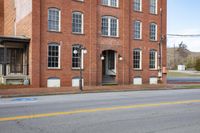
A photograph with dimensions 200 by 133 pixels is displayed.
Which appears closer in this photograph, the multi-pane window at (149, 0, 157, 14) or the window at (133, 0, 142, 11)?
the window at (133, 0, 142, 11)

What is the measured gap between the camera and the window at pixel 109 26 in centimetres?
3009

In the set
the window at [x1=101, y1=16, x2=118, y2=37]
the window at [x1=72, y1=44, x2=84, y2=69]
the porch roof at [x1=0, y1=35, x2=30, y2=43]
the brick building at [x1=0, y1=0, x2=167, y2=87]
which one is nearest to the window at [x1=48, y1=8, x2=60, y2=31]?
the brick building at [x1=0, y1=0, x2=167, y2=87]

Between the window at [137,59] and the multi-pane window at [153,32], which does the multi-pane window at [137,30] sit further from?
the multi-pane window at [153,32]

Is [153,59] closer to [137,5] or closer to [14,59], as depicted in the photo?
[137,5]

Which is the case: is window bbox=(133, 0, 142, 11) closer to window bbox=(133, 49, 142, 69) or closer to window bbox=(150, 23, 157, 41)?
window bbox=(150, 23, 157, 41)

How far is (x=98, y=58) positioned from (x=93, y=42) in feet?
5.52

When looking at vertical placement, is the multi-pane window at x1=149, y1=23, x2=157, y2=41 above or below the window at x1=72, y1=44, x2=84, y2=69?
above

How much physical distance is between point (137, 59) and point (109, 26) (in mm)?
5187

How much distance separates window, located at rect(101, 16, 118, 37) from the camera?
30.1m

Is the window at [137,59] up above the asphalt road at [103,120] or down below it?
above

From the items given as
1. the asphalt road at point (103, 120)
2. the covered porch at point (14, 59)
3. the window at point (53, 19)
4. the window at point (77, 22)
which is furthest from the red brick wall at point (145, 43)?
the asphalt road at point (103, 120)

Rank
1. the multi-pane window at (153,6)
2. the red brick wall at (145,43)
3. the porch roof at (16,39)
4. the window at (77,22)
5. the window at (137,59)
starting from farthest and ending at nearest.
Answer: the multi-pane window at (153,6), the window at (137,59), the red brick wall at (145,43), the window at (77,22), the porch roof at (16,39)

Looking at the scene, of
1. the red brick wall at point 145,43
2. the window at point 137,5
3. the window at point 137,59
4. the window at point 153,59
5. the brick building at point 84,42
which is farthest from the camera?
the window at point 153,59

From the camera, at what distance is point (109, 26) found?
99.8ft
